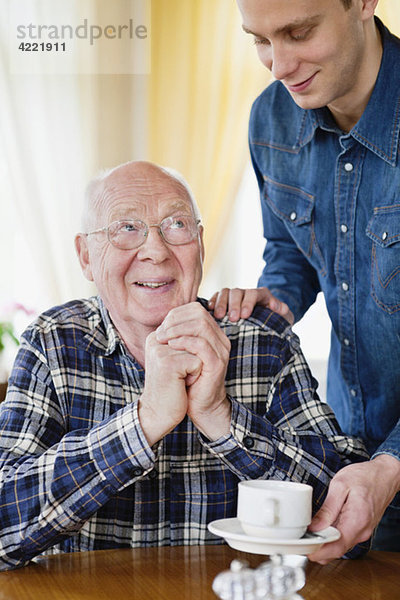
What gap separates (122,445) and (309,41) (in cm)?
94

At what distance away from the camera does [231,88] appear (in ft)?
14.9

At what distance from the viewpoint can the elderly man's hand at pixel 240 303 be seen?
1.76m

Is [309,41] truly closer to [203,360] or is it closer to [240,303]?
[240,303]

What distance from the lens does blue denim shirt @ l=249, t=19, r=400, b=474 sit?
184 cm

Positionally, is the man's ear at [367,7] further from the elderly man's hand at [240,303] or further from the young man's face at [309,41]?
the elderly man's hand at [240,303]

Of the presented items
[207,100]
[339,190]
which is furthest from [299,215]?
[207,100]

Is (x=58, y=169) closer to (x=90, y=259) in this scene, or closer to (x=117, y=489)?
(x=90, y=259)

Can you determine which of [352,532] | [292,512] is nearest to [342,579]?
[352,532]

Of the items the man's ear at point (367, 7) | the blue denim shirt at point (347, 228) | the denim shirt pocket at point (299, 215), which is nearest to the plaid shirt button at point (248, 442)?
the blue denim shirt at point (347, 228)

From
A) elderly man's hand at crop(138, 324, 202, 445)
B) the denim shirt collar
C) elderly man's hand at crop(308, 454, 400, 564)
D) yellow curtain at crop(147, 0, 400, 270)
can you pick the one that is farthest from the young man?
yellow curtain at crop(147, 0, 400, 270)

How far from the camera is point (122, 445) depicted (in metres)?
1.34

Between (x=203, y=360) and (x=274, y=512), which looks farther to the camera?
(x=203, y=360)

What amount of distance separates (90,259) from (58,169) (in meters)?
2.82

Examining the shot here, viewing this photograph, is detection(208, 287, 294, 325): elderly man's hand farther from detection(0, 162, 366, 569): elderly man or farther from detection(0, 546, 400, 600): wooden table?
detection(0, 546, 400, 600): wooden table
